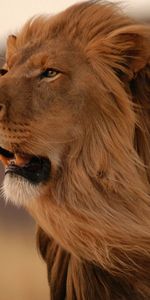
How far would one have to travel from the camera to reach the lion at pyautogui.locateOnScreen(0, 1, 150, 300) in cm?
114

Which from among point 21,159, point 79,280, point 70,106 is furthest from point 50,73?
point 79,280

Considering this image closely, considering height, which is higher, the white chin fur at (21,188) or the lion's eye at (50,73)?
the lion's eye at (50,73)

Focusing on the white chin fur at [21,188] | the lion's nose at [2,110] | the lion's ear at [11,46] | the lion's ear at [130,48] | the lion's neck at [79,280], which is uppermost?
the lion's ear at [11,46]

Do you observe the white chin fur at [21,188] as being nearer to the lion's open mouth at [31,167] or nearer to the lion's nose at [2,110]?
the lion's open mouth at [31,167]

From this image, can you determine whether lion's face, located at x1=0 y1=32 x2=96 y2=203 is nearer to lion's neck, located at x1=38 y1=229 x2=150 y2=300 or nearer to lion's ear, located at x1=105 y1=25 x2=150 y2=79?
lion's ear, located at x1=105 y1=25 x2=150 y2=79

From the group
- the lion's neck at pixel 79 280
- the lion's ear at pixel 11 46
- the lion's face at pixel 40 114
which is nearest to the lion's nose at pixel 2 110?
the lion's face at pixel 40 114

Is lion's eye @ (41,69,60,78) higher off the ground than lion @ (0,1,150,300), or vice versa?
lion's eye @ (41,69,60,78)

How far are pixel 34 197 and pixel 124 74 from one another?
0.36 metres

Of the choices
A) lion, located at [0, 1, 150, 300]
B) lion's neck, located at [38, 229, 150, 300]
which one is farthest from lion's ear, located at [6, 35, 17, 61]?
lion's neck, located at [38, 229, 150, 300]

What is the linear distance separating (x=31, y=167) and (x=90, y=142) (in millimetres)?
150

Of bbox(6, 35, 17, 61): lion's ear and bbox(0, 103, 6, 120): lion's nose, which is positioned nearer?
bbox(0, 103, 6, 120): lion's nose

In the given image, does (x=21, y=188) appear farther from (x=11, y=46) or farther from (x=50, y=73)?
(x=11, y=46)

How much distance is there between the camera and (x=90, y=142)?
1167 millimetres

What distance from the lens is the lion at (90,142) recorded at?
1137 mm
